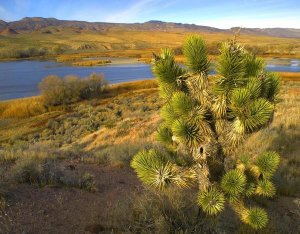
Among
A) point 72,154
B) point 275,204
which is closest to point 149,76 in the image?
point 72,154

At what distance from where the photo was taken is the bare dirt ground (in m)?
4.69

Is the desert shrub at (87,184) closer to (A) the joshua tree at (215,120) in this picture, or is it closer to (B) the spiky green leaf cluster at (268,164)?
(A) the joshua tree at (215,120)

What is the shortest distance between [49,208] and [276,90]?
12.3 ft

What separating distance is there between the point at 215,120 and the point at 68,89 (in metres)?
36.0

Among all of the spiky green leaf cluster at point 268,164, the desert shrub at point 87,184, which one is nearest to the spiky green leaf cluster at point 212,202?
the spiky green leaf cluster at point 268,164

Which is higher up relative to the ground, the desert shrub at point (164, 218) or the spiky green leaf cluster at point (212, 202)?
the spiky green leaf cluster at point (212, 202)

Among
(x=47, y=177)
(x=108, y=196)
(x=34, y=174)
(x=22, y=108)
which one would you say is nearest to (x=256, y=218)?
(x=108, y=196)

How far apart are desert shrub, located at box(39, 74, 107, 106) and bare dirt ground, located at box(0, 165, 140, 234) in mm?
31373

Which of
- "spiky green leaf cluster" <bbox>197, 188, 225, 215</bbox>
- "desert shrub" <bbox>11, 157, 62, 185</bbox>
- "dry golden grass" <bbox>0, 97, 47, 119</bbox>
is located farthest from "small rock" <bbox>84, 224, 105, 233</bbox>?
"dry golden grass" <bbox>0, 97, 47, 119</bbox>

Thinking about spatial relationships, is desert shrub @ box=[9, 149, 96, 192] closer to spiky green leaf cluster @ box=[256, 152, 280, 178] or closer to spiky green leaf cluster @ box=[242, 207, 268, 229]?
spiky green leaf cluster @ box=[242, 207, 268, 229]

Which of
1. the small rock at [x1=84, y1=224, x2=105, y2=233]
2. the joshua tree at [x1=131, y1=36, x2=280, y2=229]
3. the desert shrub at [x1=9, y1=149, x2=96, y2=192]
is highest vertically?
the joshua tree at [x1=131, y1=36, x2=280, y2=229]

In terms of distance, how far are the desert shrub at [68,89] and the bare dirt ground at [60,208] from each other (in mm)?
31373

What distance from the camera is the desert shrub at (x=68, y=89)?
37281 mm

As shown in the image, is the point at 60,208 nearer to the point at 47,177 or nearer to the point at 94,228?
the point at 94,228
